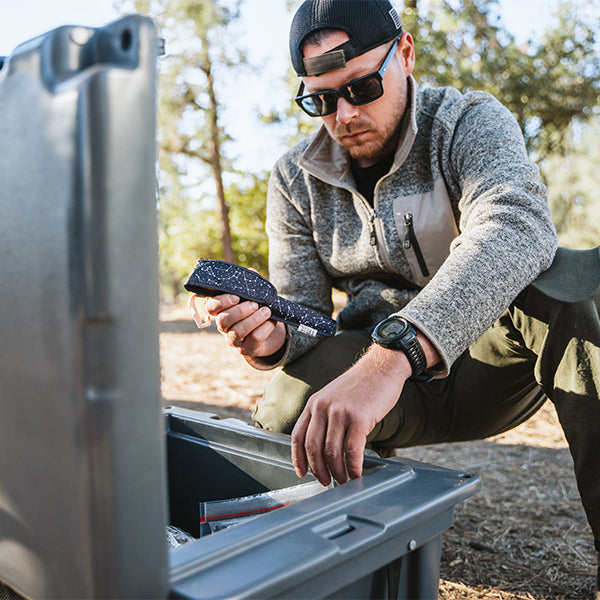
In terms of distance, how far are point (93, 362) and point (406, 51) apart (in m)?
1.53

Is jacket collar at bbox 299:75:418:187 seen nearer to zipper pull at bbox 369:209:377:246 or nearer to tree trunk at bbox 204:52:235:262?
zipper pull at bbox 369:209:377:246

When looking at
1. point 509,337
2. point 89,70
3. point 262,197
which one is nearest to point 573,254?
point 509,337

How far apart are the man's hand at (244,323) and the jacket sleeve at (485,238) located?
427 millimetres

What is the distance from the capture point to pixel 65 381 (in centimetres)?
58

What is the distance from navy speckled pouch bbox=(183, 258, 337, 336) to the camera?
4.42 ft

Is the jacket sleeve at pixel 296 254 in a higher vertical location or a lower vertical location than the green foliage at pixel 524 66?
lower

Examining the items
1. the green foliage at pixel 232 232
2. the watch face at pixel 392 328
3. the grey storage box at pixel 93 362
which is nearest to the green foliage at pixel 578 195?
the green foliage at pixel 232 232

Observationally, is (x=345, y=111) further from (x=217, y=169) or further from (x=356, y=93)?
(x=217, y=169)

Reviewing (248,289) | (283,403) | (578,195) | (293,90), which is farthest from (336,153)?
(578,195)

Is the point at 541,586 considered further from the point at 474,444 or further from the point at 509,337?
the point at 474,444

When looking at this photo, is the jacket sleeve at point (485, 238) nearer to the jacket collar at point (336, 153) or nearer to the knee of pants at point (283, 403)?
the jacket collar at point (336, 153)

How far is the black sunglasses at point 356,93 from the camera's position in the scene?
1.62 meters

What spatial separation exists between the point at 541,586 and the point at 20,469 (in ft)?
4.63

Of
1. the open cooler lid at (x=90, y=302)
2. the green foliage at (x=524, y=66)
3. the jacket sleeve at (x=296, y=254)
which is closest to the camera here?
the open cooler lid at (x=90, y=302)
